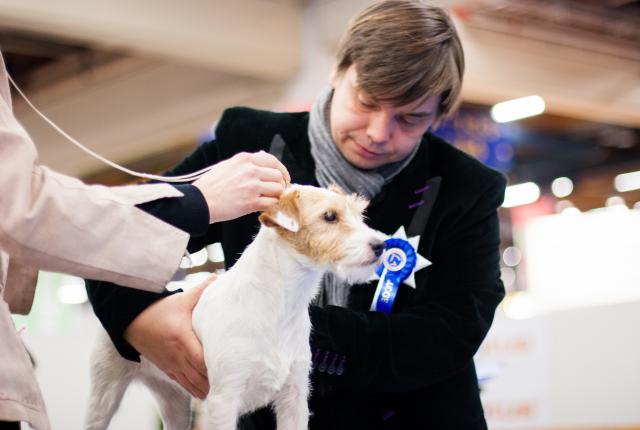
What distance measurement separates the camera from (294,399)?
4.33ft

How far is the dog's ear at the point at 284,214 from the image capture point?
133 cm

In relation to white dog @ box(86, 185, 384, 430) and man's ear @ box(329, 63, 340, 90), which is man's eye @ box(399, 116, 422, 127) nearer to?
man's ear @ box(329, 63, 340, 90)

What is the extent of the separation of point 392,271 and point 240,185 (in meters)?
0.49

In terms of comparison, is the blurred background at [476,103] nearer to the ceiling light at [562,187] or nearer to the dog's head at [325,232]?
the dog's head at [325,232]

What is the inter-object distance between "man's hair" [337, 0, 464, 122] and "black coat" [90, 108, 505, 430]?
16 cm

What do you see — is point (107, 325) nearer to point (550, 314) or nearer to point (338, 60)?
point (338, 60)

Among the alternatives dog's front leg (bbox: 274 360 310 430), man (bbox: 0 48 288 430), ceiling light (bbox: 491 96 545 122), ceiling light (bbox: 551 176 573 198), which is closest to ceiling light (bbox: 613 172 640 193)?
ceiling light (bbox: 551 176 573 198)

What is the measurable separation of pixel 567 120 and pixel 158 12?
542cm

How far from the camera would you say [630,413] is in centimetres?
460

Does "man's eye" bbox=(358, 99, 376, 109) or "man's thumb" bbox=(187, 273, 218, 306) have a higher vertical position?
"man's eye" bbox=(358, 99, 376, 109)

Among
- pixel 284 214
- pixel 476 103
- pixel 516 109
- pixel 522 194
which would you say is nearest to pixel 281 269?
pixel 284 214

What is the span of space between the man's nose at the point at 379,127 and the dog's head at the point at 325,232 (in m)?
0.24

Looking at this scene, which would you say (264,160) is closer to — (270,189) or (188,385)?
(270,189)

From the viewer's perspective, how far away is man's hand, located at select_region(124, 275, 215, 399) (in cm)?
126
